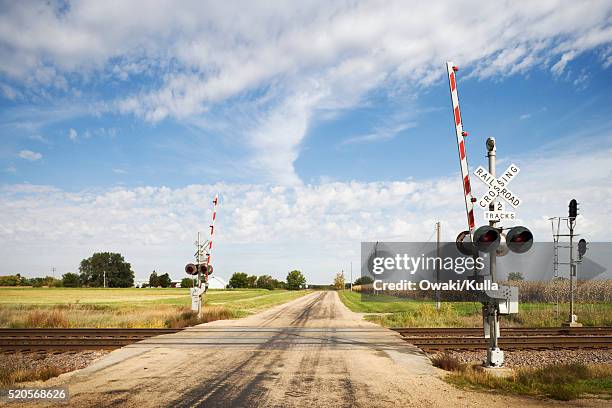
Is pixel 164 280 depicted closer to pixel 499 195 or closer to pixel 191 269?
pixel 191 269

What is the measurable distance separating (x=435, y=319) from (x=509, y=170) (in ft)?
49.8

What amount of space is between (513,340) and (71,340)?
15.3 meters

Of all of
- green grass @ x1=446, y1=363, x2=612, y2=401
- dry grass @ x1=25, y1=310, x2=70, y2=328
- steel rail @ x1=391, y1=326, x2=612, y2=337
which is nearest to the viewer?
green grass @ x1=446, y1=363, x2=612, y2=401

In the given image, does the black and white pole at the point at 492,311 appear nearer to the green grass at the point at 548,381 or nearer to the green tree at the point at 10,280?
the green grass at the point at 548,381

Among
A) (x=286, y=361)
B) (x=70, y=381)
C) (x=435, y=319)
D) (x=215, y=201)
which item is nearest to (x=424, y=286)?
(x=435, y=319)

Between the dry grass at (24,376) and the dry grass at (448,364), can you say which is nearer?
the dry grass at (24,376)

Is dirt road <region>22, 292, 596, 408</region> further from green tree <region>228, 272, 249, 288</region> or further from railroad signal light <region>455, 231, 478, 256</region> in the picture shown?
green tree <region>228, 272, 249, 288</region>

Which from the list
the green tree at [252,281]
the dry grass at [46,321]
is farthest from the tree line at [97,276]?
the dry grass at [46,321]

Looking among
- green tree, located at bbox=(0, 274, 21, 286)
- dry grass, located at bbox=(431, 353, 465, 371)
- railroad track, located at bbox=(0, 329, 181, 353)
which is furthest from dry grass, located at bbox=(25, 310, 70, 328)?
green tree, located at bbox=(0, 274, 21, 286)

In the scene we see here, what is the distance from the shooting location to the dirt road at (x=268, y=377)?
7.39 meters

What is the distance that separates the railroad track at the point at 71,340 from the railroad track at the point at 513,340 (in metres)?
9.96

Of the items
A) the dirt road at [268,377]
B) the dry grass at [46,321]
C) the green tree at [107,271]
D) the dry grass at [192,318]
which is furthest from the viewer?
the green tree at [107,271]

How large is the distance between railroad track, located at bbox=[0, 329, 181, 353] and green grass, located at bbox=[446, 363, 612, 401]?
10.7m

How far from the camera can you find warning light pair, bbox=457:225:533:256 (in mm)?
8445
